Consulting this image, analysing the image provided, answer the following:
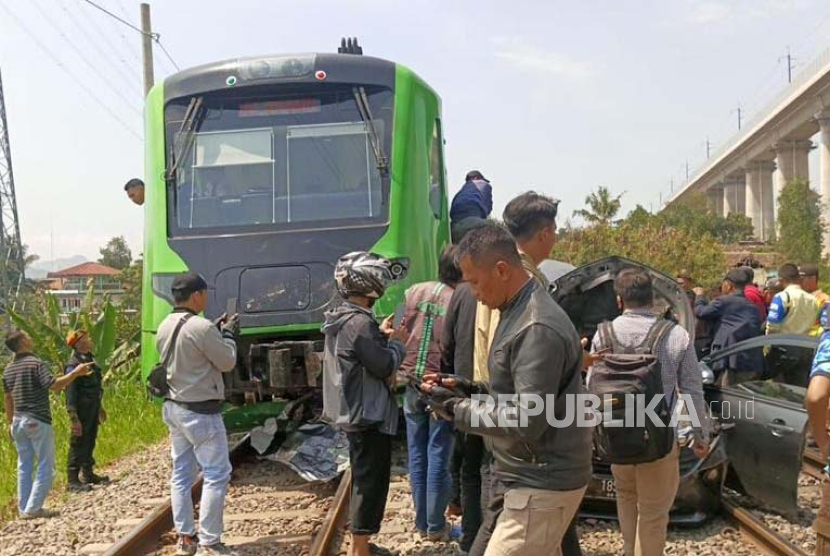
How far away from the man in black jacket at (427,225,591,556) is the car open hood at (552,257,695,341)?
265 centimetres

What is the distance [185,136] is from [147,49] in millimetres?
12659

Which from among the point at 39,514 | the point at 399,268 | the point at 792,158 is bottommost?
the point at 39,514

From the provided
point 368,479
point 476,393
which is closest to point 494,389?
point 476,393

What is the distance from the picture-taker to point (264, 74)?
25.4 ft

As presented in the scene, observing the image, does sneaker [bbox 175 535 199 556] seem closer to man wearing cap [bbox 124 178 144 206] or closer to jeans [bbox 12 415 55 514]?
jeans [bbox 12 415 55 514]

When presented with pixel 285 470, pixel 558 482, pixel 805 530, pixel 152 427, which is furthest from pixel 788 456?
pixel 152 427

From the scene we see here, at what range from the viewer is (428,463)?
18.0ft

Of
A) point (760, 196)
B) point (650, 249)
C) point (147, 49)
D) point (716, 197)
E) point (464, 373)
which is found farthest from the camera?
point (716, 197)

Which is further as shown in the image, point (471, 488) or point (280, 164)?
point (280, 164)

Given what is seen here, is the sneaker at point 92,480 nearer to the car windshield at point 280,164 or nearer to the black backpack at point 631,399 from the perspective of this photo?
the car windshield at point 280,164

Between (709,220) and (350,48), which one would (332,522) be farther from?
(709,220)

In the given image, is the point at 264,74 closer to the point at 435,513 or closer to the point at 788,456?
the point at 435,513

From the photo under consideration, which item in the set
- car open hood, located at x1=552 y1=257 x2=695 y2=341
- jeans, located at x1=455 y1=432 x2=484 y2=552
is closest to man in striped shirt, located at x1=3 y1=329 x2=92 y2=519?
jeans, located at x1=455 y1=432 x2=484 y2=552

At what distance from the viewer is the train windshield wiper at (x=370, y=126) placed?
7594 mm
